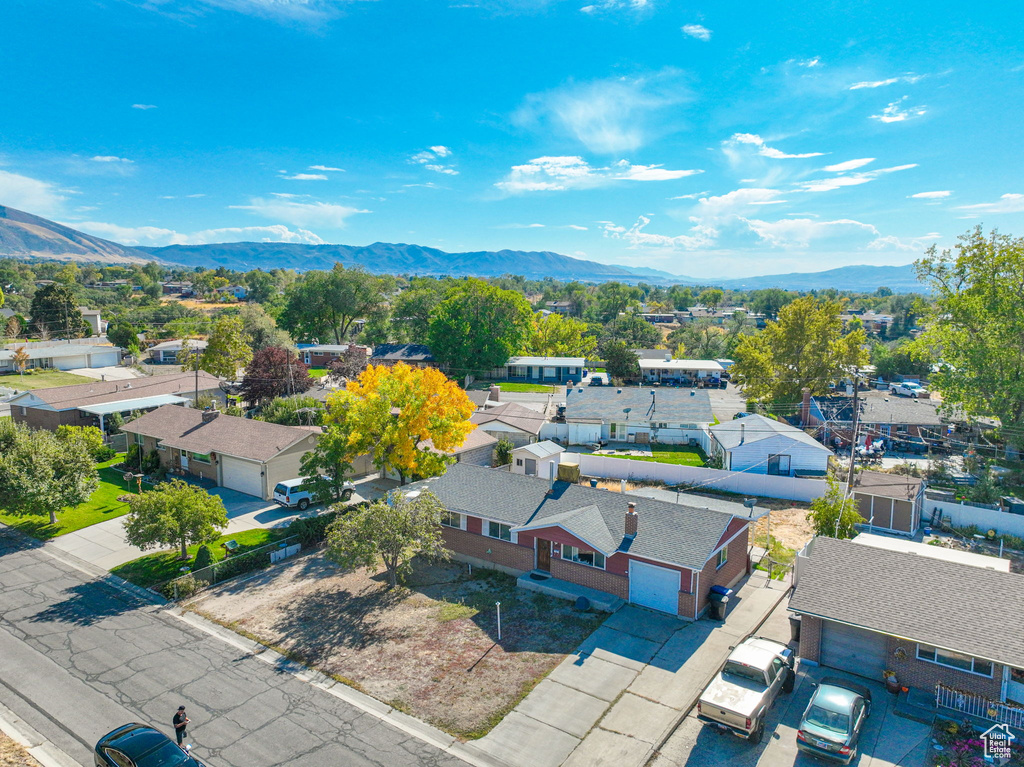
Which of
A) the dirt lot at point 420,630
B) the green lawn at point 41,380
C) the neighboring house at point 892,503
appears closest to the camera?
the dirt lot at point 420,630

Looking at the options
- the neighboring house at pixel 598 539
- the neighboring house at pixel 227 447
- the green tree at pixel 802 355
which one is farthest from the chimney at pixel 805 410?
the neighboring house at pixel 227 447

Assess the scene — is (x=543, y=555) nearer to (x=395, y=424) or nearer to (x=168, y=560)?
(x=395, y=424)

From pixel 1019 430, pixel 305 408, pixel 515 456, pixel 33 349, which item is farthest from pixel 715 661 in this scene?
pixel 33 349

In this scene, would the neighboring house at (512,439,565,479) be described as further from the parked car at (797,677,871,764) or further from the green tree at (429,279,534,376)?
the green tree at (429,279,534,376)

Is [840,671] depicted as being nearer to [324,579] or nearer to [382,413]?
[324,579]

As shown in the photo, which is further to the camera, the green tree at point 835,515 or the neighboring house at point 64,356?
the neighboring house at point 64,356

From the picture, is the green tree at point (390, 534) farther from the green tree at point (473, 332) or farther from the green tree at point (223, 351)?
the green tree at point (473, 332)

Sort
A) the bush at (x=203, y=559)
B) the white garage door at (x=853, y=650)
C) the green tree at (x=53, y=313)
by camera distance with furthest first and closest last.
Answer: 1. the green tree at (x=53, y=313)
2. the bush at (x=203, y=559)
3. the white garage door at (x=853, y=650)
